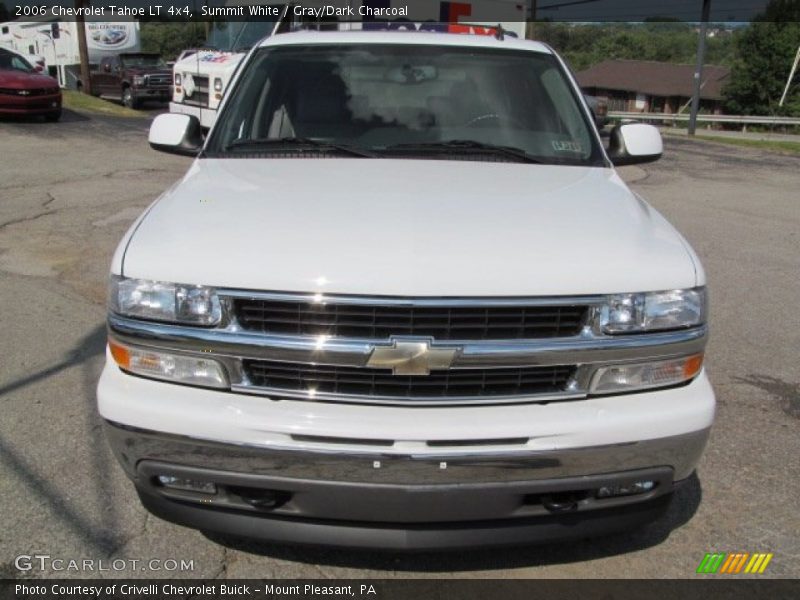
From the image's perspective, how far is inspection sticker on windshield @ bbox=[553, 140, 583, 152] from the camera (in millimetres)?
3760

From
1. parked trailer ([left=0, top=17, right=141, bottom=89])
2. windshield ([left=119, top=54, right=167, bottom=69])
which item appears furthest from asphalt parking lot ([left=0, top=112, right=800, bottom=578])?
parked trailer ([left=0, top=17, right=141, bottom=89])

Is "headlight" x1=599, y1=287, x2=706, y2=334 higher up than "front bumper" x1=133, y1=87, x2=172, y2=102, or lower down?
higher up

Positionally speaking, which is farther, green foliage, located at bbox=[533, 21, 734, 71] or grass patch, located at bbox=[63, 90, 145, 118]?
green foliage, located at bbox=[533, 21, 734, 71]

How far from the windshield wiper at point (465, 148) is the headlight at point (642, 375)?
1361 millimetres

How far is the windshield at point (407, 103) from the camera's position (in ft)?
12.4

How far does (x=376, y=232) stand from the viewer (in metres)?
2.55

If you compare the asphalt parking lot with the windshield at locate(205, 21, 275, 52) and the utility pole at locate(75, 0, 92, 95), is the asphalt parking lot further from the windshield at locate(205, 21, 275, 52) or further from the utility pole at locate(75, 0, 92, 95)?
the utility pole at locate(75, 0, 92, 95)

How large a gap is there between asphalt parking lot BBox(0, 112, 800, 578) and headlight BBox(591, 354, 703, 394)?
0.34 m

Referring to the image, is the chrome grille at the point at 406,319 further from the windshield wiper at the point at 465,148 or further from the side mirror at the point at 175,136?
the side mirror at the point at 175,136

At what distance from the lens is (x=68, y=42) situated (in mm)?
33312

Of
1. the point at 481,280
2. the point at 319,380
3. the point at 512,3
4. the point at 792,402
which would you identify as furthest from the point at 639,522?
the point at 512,3

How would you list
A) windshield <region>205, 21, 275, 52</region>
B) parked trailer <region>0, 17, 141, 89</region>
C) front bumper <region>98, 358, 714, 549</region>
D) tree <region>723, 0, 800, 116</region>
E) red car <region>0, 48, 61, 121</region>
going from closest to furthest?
front bumper <region>98, 358, 714, 549</region>, windshield <region>205, 21, 275, 52</region>, red car <region>0, 48, 61, 121</region>, parked trailer <region>0, 17, 141, 89</region>, tree <region>723, 0, 800, 116</region>
